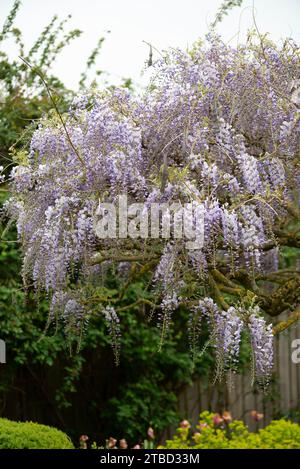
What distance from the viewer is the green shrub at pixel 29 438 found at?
3.83 meters

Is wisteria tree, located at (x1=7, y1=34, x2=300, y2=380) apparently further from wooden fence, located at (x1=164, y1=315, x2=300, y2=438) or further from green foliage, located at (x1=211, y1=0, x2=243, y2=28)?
wooden fence, located at (x1=164, y1=315, x2=300, y2=438)

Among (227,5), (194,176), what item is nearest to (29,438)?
(194,176)

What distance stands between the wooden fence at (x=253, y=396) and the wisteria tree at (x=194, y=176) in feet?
11.9

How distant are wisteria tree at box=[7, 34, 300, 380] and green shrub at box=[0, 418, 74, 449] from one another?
1.01m

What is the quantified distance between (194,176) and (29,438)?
68.7 inches

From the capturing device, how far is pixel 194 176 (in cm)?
298

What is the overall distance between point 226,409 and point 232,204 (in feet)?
14.7

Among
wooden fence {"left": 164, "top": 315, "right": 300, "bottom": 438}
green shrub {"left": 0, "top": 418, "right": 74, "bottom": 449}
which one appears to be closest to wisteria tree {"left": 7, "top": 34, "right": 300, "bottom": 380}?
green shrub {"left": 0, "top": 418, "right": 74, "bottom": 449}

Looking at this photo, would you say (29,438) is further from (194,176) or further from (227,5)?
(227,5)

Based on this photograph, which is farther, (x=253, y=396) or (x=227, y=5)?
(x=253, y=396)

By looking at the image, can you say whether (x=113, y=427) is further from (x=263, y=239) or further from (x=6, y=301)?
(x=263, y=239)

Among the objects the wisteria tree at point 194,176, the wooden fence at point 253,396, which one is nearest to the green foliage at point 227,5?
the wisteria tree at point 194,176

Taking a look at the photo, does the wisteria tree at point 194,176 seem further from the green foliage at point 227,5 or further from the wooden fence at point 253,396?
the wooden fence at point 253,396

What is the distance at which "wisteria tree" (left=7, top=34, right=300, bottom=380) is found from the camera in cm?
293
